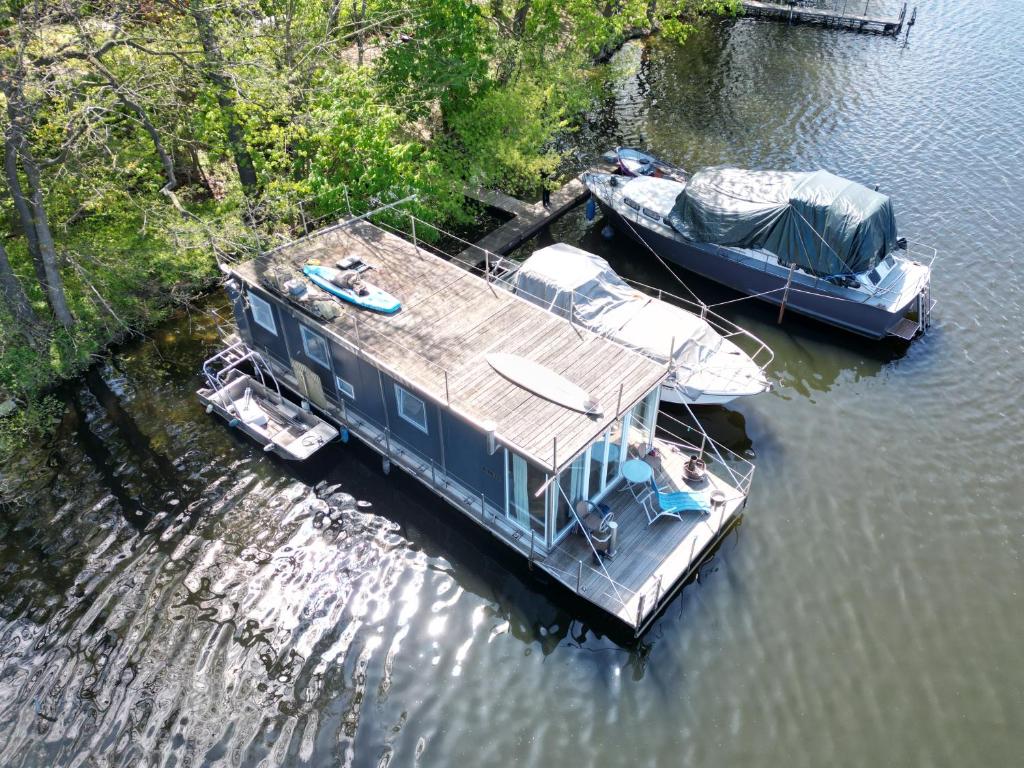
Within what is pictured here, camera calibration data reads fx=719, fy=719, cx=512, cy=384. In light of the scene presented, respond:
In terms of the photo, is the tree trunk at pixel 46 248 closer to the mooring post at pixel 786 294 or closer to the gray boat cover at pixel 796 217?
the gray boat cover at pixel 796 217

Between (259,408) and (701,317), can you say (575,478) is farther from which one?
(259,408)

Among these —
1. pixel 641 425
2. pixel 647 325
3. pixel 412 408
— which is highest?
pixel 412 408

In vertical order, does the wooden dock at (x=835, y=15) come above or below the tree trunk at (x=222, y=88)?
below

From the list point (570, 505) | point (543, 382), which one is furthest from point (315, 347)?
point (570, 505)

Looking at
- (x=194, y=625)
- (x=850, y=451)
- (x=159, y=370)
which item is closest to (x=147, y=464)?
(x=159, y=370)

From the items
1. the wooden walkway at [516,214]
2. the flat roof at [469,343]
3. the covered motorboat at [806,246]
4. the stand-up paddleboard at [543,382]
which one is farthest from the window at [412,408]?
the covered motorboat at [806,246]

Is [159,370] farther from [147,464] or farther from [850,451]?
[850,451]
